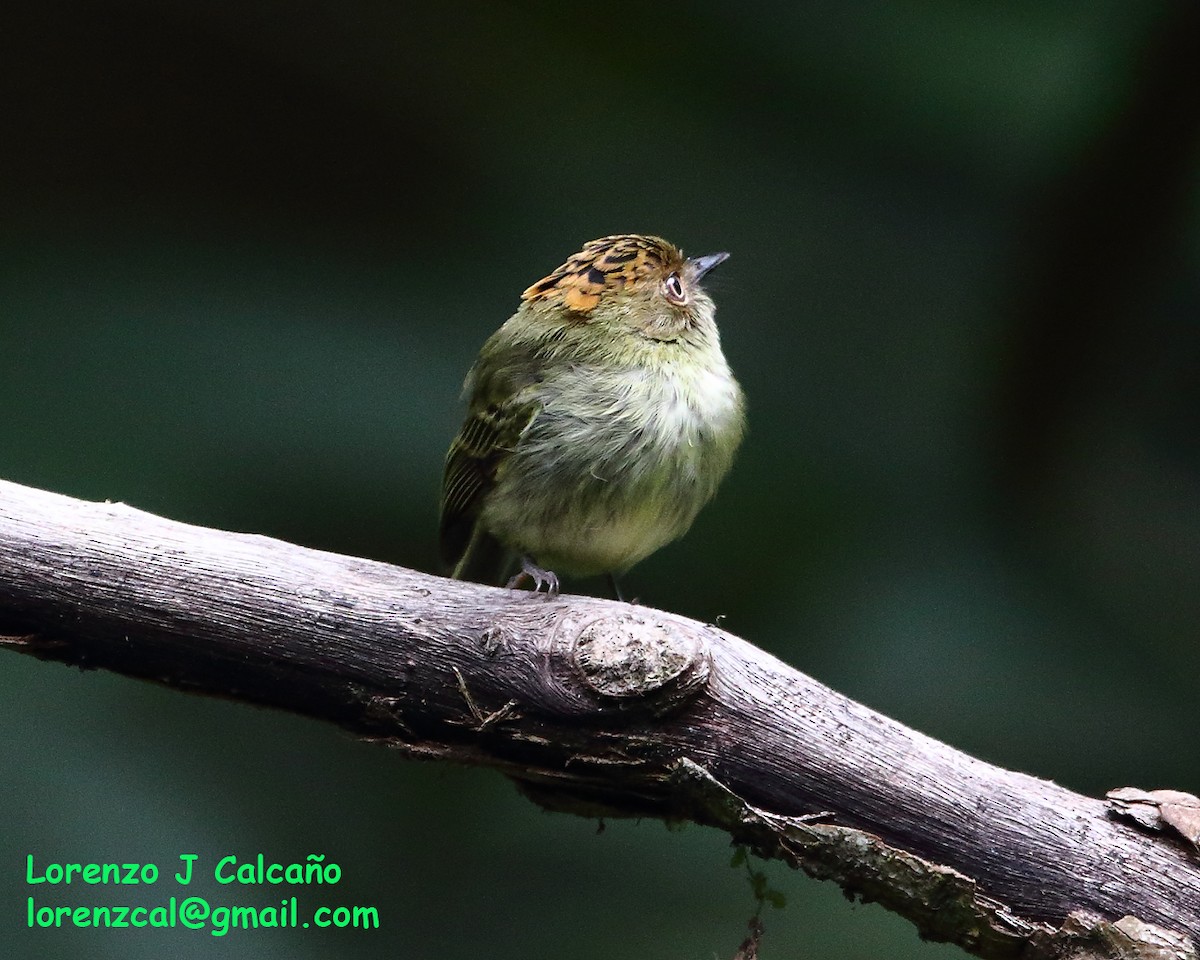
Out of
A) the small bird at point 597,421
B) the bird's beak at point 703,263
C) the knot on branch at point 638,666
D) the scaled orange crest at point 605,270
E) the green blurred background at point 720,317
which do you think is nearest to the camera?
the knot on branch at point 638,666

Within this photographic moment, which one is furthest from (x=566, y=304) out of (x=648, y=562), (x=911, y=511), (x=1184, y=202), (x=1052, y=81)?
(x=1184, y=202)

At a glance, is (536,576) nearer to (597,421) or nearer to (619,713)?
(597,421)

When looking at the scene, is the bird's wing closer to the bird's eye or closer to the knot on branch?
the bird's eye

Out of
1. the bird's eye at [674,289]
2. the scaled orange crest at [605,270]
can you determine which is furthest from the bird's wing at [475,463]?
the bird's eye at [674,289]

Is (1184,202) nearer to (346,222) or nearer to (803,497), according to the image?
(803,497)

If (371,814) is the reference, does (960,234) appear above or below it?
above

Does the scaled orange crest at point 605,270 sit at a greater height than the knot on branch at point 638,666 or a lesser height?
greater

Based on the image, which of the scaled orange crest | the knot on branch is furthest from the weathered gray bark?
the scaled orange crest

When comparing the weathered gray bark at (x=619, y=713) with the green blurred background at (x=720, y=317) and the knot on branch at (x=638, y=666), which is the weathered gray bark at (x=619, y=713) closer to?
the knot on branch at (x=638, y=666)
